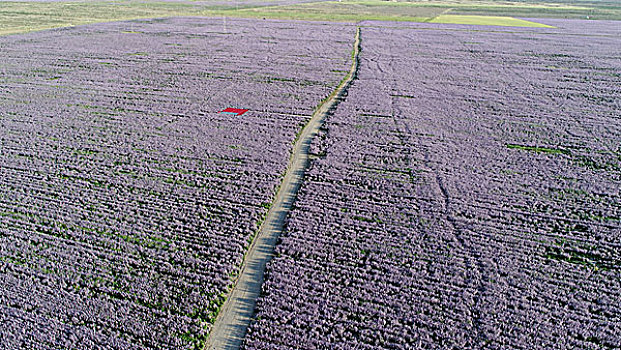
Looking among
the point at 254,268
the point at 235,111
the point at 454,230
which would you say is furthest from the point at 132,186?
the point at 454,230

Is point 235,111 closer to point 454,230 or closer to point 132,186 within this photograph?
point 132,186

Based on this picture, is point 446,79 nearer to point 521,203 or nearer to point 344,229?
point 521,203

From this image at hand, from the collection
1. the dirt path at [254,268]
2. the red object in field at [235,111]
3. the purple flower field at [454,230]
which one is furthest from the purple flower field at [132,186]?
the purple flower field at [454,230]

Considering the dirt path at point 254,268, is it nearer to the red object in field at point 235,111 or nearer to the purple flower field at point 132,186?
the purple flower field at point 132,186

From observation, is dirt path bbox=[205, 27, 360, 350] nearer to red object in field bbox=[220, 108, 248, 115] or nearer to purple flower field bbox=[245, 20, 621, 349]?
purple flower field bbox=[245, 20, 621, 349]

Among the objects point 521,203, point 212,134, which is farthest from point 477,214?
point 212,134

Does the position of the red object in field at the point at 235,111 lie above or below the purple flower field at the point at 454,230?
above
